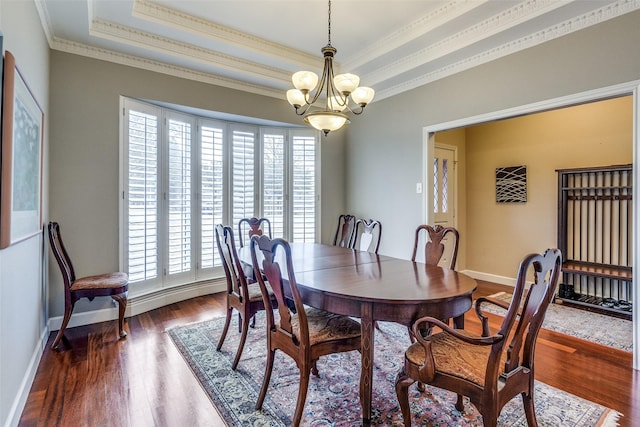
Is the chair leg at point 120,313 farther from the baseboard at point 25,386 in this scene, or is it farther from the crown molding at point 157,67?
the crown molding at point 157,67

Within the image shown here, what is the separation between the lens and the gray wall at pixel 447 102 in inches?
102

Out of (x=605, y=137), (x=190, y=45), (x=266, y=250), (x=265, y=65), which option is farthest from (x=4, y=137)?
(x=605, y=137)

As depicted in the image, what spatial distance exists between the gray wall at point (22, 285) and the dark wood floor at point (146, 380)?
178 mm

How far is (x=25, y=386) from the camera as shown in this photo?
6.80 ft

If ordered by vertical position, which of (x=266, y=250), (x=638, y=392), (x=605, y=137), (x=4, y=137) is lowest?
(x=638, y=392)

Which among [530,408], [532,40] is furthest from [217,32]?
[530,408]

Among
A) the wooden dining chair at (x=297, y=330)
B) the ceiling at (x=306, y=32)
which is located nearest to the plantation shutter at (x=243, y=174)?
the ceiling at (x=306, y=32)

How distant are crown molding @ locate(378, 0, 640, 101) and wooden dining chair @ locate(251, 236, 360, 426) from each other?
9.70 feet

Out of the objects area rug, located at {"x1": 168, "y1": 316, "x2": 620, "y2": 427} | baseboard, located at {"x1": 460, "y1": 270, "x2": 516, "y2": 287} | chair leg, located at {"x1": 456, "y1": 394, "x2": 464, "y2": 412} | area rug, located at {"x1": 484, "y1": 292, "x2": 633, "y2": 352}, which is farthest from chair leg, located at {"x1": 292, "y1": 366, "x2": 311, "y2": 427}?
baseboard, located at {"x1": 460, "y1": 270, "x2": 516, "y2": 287}

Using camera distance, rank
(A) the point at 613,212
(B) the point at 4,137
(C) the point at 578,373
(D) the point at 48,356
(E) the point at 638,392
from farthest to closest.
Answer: (A) the point at 613,212 < (D) the point at 48,356 < (C) the point at 578,373 < (E) the point at 638,392 < (B) the point at 4,137

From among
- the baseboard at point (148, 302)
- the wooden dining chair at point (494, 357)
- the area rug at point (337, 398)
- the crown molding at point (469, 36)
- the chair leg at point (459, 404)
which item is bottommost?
the area rug at point (337, 398)

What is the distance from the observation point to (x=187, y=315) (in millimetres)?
3621

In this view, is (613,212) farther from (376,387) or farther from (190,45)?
(190,45)

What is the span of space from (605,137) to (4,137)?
18.4 feet
